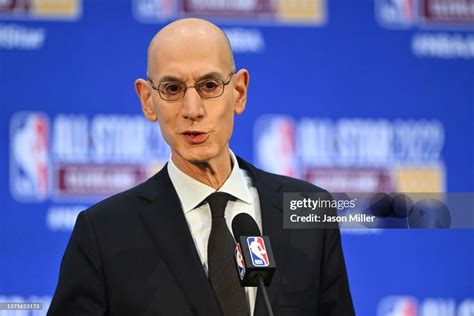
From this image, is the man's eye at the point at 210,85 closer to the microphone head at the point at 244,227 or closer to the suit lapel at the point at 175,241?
the suit lapel at the point at 175,241

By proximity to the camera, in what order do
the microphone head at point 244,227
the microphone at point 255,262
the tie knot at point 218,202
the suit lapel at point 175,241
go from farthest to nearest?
the tie knot at point 218,202 < the suit lapel at point 175,241 < the microphone head at point 244,227 < the microphone at point 255,262

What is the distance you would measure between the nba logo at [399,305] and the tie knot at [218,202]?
5.45 feet

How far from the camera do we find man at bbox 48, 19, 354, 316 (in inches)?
72.0

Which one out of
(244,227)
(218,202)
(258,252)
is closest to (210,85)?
(218,202)

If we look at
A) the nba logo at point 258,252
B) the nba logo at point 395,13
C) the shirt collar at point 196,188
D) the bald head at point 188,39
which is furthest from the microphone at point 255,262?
the nba logo at point 395,13

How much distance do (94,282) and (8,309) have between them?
2.54 feet

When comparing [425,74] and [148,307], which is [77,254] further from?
[425,74]

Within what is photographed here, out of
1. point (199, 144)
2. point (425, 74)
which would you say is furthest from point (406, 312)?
point (199, 144)

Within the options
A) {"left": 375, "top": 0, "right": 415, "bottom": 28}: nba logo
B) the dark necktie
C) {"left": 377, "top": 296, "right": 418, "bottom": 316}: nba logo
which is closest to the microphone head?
the dark necktie

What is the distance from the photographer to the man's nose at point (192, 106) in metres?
1.85

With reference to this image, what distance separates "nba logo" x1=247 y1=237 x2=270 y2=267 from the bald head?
20.9 inches

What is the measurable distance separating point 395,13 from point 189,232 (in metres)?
1.98

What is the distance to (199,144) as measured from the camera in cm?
190

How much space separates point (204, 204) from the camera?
1984 millimetres
